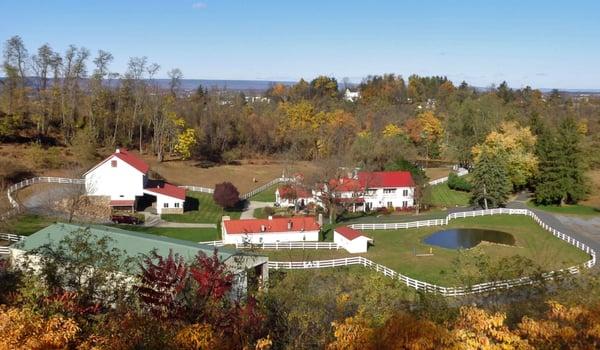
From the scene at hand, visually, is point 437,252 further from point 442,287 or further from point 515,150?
point 515,150

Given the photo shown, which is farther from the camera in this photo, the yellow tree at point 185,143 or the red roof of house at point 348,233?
the yellow tree at point 185,143

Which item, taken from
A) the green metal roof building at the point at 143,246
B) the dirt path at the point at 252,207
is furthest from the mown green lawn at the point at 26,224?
the dirt path at the point at 252,207

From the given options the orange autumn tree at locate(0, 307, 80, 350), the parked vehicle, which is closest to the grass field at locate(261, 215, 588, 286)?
the parked vehicle

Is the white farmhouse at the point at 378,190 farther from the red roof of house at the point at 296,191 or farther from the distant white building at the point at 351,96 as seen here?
the distant white building at the point at 351,96

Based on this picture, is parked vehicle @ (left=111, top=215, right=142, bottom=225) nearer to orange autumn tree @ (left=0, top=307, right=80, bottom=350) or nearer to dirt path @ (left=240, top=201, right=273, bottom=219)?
dirt path @ (left=240, top=201, right=273, bottom=219)

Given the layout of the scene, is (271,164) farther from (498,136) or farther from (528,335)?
(528,335)

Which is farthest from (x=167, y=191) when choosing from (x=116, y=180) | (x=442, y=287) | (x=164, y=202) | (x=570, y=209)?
(x=570, y=209)
